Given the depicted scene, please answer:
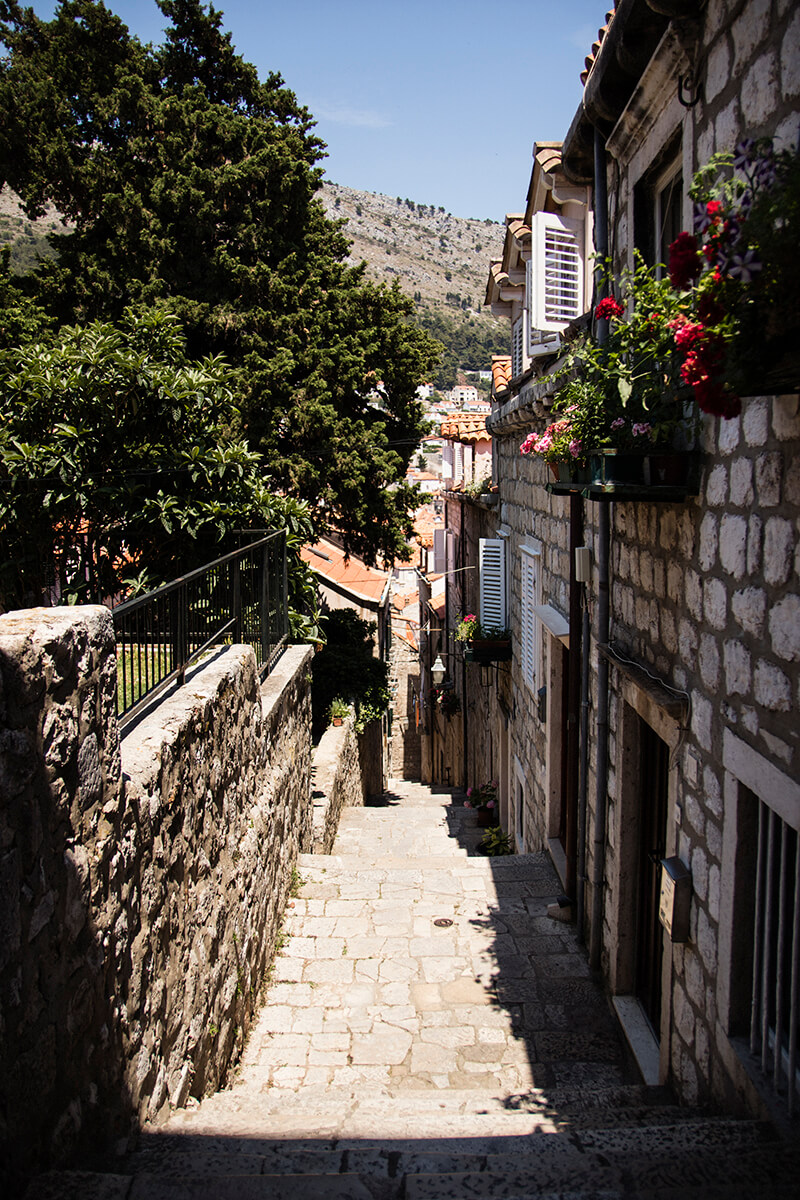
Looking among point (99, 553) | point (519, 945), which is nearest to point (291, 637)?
point (99, 553)

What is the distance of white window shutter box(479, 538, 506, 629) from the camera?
11164 millimetres

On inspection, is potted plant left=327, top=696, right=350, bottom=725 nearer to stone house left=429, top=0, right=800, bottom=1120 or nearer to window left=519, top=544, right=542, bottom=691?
window left=519, top=544, right=542, bottom=691

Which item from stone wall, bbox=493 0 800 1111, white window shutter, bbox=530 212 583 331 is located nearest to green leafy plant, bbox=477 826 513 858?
stone wall, bbox=493 0 800 1111

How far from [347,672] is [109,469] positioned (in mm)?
8268

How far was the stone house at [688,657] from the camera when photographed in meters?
2.85

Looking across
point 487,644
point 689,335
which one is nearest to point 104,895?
point 689,335

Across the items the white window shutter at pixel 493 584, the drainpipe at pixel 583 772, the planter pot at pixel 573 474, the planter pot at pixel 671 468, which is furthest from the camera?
the white window shutter at pixel 493 584

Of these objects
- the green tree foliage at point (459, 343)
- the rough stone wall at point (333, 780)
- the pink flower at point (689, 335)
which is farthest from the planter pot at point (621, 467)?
the green tree foliage at point (459, 343)

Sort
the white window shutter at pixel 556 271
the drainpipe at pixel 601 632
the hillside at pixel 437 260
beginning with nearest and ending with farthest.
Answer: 1. the drainpipe at pixel 601 632
2. the white window shutter at pixel 556 271
3. the hillside at pixel 437 260

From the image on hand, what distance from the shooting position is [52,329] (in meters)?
14.4

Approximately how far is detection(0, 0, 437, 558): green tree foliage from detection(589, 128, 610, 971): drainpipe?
9.40 meters

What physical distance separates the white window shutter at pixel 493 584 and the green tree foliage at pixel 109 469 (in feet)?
13.2

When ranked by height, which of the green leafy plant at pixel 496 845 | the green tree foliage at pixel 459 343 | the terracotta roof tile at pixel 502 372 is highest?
the green tree foliage at pixel 459 343

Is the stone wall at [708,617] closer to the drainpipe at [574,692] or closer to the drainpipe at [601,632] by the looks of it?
the drainpipe at [601,632]
